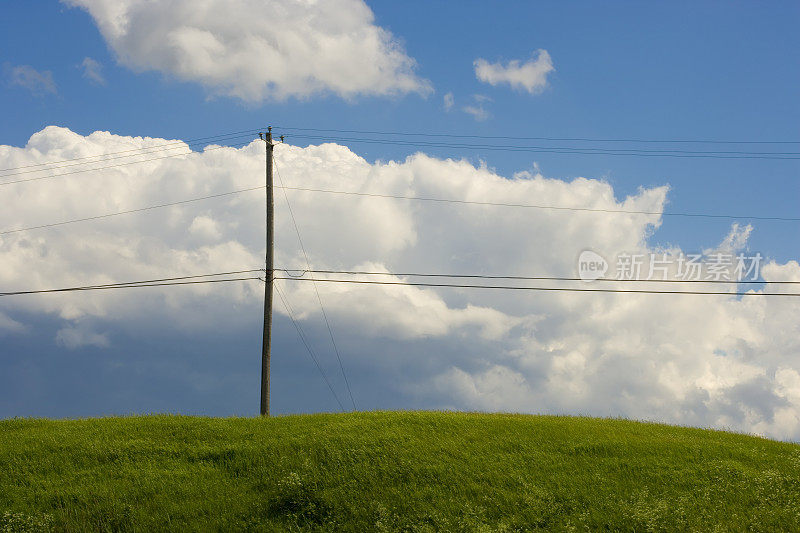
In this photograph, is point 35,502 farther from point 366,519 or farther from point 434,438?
point 434,438

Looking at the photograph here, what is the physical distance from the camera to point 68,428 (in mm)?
27359

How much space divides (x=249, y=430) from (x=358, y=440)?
4671mm

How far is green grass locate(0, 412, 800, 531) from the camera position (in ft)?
65.3

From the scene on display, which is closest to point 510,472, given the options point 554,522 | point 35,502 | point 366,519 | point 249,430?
point 554,522

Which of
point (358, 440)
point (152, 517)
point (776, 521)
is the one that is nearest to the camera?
point (776, 521)

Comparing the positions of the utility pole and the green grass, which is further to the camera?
the utility pole

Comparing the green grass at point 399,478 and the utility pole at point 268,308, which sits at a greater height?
the utility pole at point 268,308

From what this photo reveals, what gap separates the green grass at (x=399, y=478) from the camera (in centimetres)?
1991

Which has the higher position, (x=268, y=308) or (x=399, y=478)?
(x=268, y=308)

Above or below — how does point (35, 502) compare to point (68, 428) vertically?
below

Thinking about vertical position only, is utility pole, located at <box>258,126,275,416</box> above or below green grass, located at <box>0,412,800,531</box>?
above

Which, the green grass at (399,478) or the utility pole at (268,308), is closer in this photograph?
the green grass at (399,478)

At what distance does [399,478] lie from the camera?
71.4 feet

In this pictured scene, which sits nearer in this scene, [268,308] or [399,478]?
[399,478]
